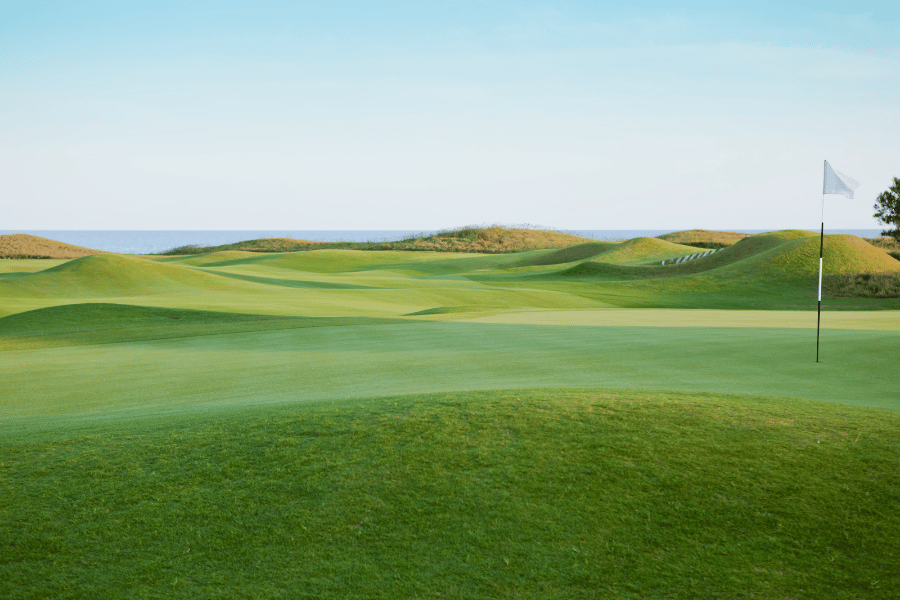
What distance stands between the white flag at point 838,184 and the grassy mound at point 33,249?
71227 millimetres

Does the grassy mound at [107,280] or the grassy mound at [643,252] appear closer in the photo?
the grassy mound at [107,280]

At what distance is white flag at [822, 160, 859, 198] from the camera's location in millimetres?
11435

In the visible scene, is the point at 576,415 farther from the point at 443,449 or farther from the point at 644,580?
the point at 644,580

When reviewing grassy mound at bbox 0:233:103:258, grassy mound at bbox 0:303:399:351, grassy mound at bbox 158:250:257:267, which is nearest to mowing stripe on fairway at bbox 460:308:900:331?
grassy mound at bbox 0:303:399:351

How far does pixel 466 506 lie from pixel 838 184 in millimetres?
10176

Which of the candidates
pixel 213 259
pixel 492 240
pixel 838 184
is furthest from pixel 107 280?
pixel 492 240

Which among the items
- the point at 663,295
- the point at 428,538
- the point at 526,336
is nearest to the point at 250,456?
the point at 428,538

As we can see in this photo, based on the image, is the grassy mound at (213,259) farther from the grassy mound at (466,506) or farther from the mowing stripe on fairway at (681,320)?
the grassy mound at (466,506)

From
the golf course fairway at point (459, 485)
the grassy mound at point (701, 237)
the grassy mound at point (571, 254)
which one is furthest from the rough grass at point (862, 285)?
the grassy mound at point (701, 237)

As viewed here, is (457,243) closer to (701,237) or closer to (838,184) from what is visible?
(701,237)

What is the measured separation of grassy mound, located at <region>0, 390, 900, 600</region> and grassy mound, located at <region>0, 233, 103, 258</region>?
7152cm

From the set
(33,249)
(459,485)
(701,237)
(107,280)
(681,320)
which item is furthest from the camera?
(701,237)

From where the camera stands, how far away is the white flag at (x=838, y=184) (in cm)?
1144

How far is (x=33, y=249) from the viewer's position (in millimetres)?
73312
